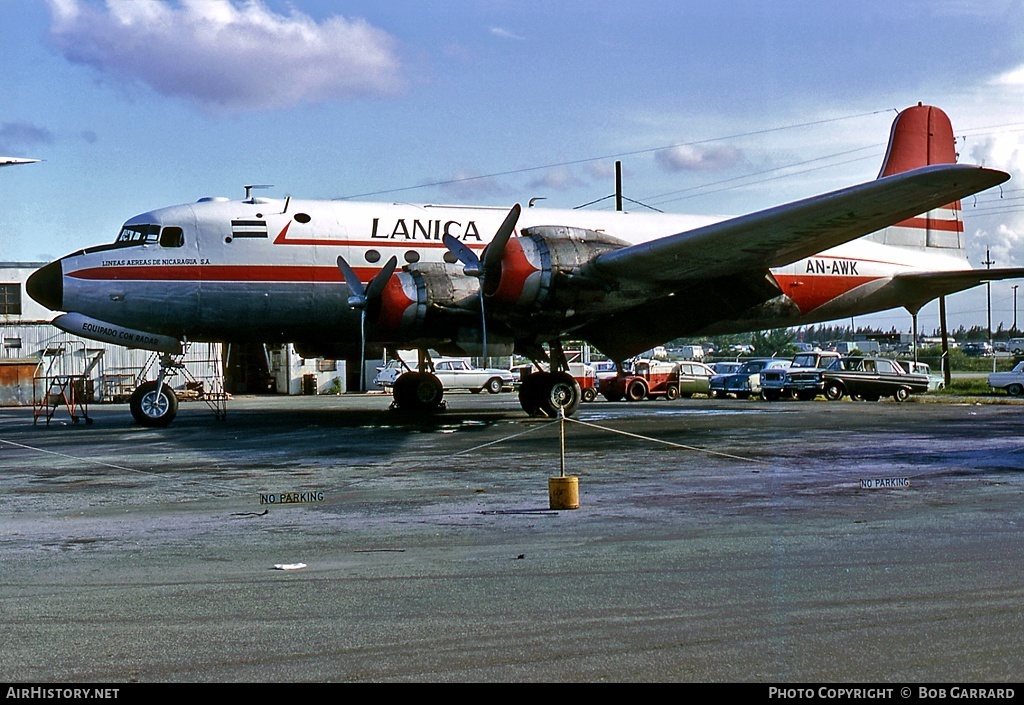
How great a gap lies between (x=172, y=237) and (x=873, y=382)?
2635cm

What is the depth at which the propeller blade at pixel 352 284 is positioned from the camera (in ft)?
71.2

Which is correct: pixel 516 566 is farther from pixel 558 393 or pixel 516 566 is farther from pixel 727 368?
pixel 727 368

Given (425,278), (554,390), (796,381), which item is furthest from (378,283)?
(796,381)

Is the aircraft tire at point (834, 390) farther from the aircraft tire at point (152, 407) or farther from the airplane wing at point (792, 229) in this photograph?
the aircraft tire at point (152, 407)

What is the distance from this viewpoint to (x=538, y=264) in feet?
67.4

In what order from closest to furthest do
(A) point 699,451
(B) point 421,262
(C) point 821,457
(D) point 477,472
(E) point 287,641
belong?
(E) point 287,641
(D) point 477,472
(C) point 821,457
(A) point 699,451
(B) point 421,262

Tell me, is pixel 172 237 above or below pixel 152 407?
above

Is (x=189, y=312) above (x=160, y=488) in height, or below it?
above

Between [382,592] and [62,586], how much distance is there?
7.56ft

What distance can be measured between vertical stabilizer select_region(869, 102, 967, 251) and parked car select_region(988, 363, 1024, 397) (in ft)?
59.7

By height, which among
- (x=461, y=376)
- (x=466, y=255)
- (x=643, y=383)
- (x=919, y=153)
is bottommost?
(x=643, y=383)
